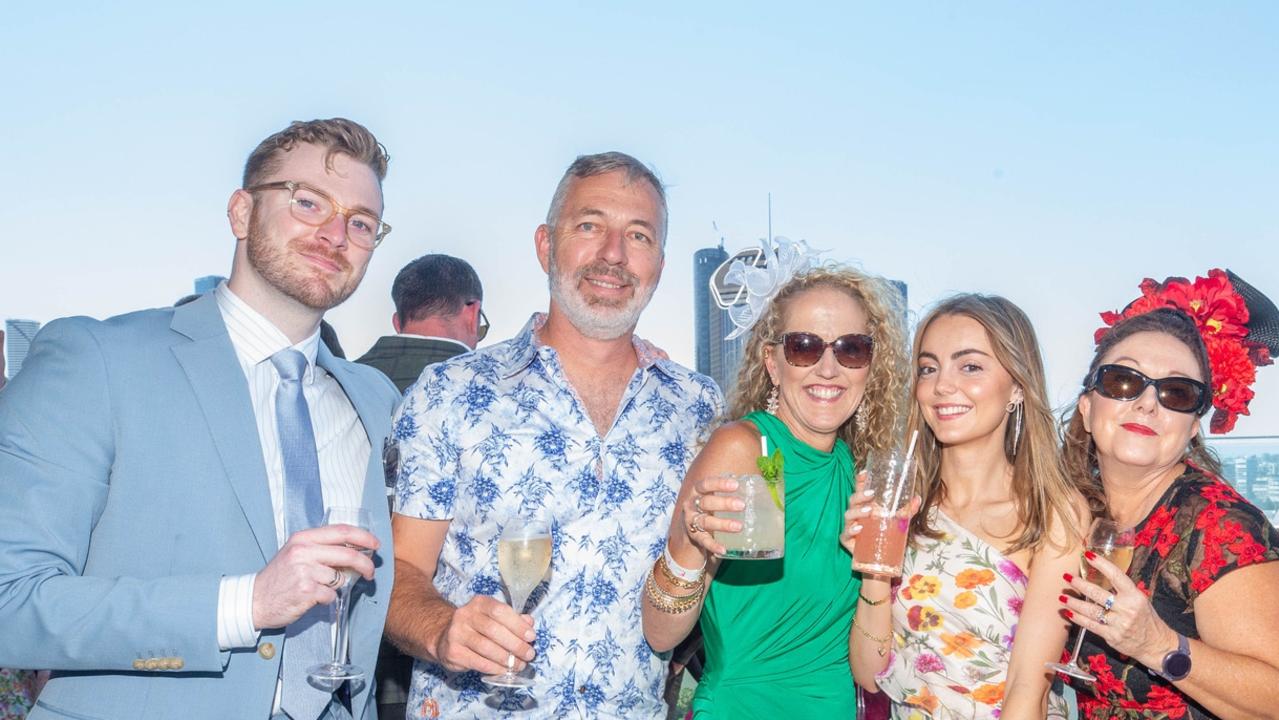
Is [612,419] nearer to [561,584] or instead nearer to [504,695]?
[561,584]

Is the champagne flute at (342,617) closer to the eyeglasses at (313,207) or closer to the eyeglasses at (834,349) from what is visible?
the eyeglasses at (313,207)

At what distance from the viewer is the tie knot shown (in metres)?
2.77

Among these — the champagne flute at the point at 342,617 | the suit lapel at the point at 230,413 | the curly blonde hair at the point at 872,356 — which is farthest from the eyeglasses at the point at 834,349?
the suit lapel at the point at 230,413

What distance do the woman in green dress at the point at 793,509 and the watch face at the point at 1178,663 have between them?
3.06 ft

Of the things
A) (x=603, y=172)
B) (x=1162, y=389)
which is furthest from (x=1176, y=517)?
(x=603, y=172)

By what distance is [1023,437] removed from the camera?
10.8 feet

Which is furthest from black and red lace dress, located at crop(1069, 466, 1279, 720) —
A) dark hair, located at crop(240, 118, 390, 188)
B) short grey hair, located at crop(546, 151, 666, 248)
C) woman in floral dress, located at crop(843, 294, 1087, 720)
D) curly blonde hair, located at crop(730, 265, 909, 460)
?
dark hair, located at crop(240, 118, 390, 188)

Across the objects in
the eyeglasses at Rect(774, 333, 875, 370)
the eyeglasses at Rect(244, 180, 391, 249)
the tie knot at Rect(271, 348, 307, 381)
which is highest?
the eyeglasses at Rect(244, 180, 391, 249)

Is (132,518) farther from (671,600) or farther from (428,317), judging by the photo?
(428,317)

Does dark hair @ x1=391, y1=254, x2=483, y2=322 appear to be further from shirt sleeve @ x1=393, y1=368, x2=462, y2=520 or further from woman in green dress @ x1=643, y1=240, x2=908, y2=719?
woman in green dress @ x1=643, y1=240, x2=908, y2=719

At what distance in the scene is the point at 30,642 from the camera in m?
2.19

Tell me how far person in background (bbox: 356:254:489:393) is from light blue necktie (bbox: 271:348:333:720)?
105 inches

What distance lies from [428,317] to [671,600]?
11.2 ft

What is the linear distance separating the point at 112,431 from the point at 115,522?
227 millimetres
